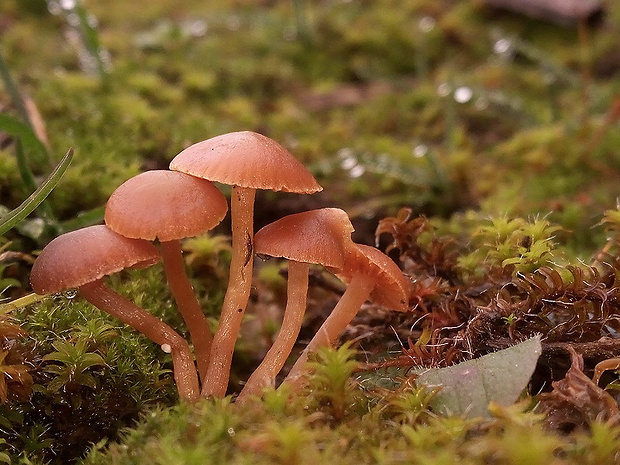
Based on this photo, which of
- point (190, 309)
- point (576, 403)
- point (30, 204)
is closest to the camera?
point (576, 403)

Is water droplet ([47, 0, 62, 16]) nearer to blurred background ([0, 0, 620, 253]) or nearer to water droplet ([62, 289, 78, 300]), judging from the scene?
blurred background ([0, 0, 620, 253])

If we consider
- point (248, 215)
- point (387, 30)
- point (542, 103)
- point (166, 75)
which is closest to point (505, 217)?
point (248, 215)

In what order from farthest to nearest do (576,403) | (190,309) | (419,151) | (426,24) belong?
(426,24), (419,151), (190,309), (576,403)

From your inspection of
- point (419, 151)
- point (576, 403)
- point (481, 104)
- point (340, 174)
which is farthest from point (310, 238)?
point (481, 104)

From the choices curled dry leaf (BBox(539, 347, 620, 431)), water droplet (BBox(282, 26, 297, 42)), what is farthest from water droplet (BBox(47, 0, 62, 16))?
curled dry leaf (BBox(539, 347, 620, 431))

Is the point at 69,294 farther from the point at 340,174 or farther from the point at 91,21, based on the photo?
the point at 91,21

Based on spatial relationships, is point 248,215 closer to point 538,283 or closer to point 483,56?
point 538,283

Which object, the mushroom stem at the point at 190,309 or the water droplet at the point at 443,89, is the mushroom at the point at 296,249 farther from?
the water droplet at the point at 443,89
